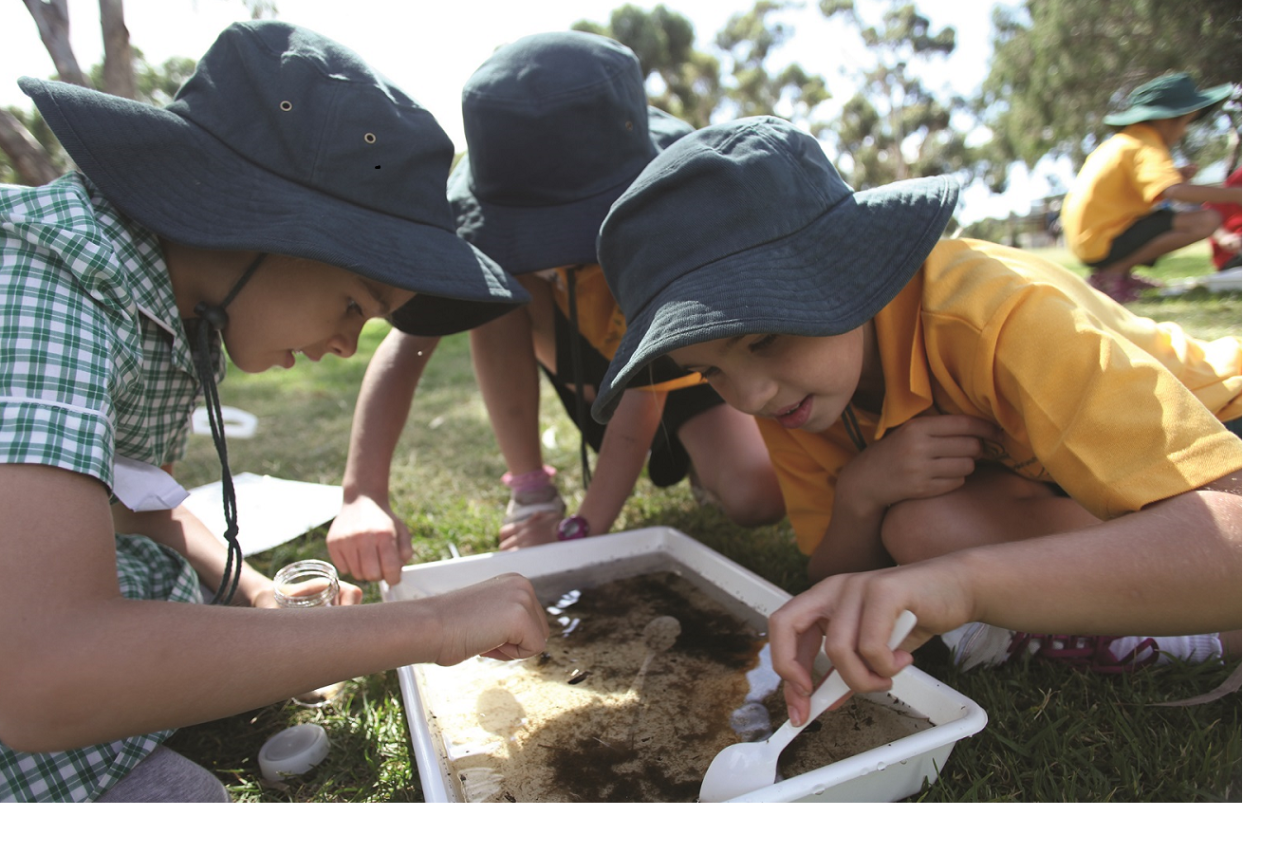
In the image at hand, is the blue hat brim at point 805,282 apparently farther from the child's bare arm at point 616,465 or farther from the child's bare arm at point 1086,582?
the child's bare arm at point 616,465

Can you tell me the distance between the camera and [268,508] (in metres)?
2.01

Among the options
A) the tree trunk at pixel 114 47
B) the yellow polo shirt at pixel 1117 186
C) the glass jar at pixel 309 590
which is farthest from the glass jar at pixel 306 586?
the yellow polo shirt at pixel 1117 186

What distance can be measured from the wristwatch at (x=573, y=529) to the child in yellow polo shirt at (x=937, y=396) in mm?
607

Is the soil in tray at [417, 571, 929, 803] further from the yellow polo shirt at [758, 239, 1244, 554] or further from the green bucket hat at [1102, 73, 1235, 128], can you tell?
the green bucket hat at [1102, 73, 1235, 128]

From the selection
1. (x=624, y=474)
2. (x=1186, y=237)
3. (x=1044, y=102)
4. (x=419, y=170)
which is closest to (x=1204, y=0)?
(x=1186, y=237)

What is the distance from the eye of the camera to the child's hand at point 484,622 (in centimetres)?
91

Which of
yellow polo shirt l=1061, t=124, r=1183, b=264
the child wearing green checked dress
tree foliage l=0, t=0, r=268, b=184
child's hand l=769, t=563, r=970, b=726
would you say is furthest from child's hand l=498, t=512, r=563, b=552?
yellow polo shirt l=1061, t=124, r=1183, b=264

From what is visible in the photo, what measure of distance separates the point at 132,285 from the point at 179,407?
12.3 inches

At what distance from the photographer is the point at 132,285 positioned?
0.93 metres

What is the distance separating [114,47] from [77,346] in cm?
302

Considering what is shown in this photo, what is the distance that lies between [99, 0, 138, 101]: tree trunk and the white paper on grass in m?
1.89

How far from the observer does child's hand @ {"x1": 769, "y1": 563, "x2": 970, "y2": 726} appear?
0.76 metres

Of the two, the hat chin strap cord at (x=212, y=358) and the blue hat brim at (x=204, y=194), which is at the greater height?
the blue hat brim at (x=204, y=194)

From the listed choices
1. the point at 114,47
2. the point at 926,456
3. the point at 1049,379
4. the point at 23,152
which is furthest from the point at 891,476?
the point at 114,47
